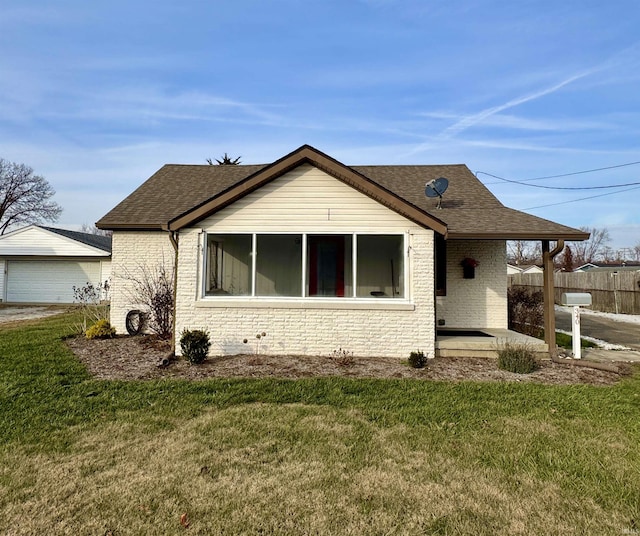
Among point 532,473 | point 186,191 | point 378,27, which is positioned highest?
point 378,27

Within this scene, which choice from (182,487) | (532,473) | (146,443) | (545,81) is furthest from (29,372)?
(545,81)

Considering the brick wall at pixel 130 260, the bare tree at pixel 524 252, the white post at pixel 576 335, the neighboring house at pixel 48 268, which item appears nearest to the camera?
the white post at pixel 576 335

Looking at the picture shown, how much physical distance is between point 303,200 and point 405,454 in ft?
17.9

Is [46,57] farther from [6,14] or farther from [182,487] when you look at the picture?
[182,487]

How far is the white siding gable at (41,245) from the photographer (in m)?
20.3

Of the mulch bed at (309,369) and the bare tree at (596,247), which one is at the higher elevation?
the bare tree at (596,247)

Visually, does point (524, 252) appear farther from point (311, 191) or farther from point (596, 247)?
point (311, 191)

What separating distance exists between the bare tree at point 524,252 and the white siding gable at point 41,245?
211 feet

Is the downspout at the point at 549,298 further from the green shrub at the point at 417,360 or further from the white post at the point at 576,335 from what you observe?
the green shrub at the point at 417,360

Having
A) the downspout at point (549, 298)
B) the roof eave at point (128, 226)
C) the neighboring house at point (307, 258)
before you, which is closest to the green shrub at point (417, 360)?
the neighboring house at point (307, 258)

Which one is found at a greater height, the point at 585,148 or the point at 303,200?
the point at 585,148

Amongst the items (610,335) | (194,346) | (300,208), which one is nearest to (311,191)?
(300,208)

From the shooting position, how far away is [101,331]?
941 centimetres

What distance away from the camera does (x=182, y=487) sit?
10.00 ft
